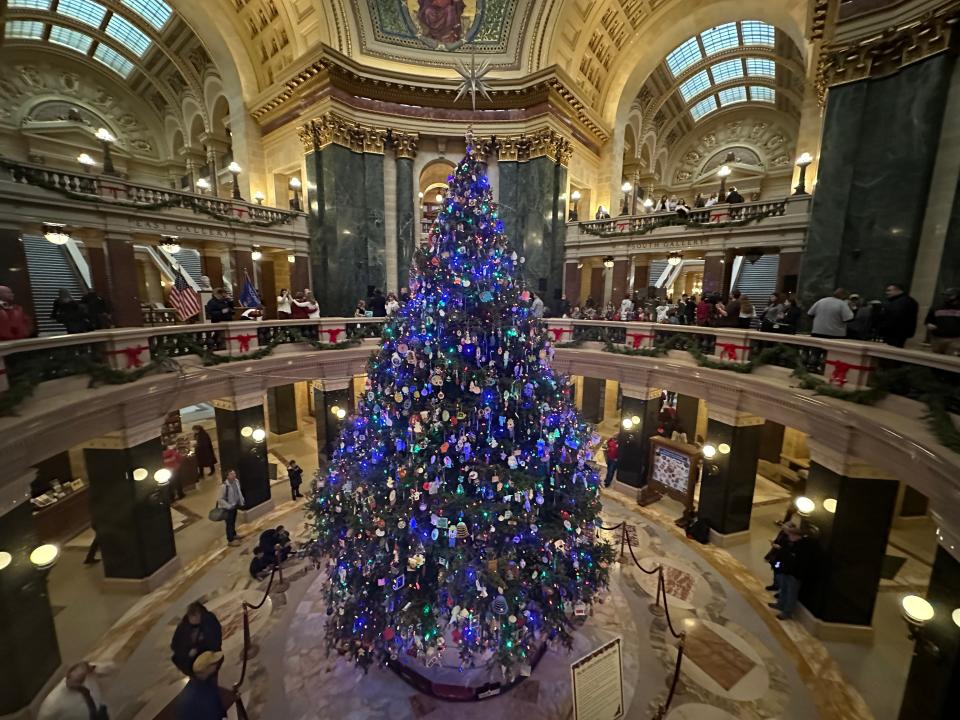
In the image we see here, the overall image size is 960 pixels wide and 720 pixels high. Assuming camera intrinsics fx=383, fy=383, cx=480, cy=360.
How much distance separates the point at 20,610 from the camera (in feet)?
15.7

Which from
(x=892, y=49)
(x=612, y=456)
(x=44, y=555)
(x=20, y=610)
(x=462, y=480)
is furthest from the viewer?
(x=612, y=456)

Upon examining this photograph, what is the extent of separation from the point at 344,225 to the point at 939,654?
1776 centimetres

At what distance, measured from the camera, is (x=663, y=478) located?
9633 millimetres

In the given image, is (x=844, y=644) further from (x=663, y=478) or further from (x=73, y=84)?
(x=73, y=84)

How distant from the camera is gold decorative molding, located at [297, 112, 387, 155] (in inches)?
591

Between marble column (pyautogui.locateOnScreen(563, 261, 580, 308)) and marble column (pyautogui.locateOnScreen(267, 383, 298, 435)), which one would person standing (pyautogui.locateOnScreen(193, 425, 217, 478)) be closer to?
marble column (pyautogui.locateOnScreen(267, 383, 298, 435))

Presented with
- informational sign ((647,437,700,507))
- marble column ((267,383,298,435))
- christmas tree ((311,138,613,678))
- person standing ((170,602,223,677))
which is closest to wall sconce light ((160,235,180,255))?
marble column ((267,383,298,435))

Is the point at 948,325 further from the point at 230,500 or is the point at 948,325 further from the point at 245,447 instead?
the point at 245,447

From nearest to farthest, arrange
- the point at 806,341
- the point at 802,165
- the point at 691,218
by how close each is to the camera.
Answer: the point at 806,341
the point at 802,165
the point at 691,218

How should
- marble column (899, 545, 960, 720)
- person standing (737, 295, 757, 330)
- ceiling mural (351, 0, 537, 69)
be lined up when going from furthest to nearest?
ceiling mural (351, 0, 537, 69)
person standing (737, 295, 757, 330)
marble column (899, 545, 960, 720)

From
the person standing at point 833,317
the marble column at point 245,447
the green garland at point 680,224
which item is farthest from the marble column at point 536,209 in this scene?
the marble column at point 245,447

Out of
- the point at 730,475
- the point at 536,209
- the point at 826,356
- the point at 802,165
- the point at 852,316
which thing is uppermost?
the point at 802,165

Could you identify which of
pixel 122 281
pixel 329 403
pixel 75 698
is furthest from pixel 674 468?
pixel 122 281

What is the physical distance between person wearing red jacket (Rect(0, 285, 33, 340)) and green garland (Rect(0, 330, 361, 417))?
591mm
